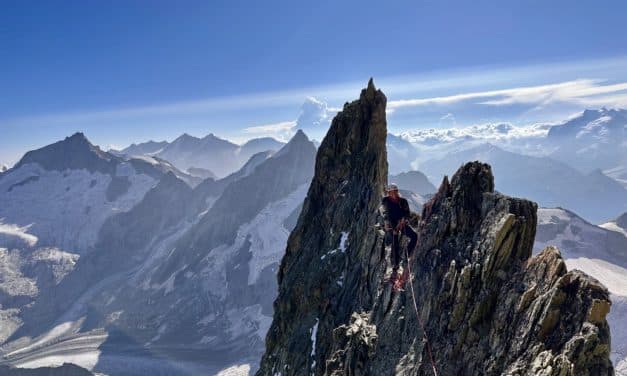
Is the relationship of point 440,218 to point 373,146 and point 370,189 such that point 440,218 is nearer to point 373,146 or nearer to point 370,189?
point 370,189

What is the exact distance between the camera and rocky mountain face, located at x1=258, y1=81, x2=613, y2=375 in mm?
16234

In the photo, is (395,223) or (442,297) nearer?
(442,297)

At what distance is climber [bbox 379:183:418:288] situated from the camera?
28491 millimetres

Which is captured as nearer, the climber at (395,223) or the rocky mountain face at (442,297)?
the rocky mountain face at (442,297)

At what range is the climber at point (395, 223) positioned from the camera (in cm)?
2849

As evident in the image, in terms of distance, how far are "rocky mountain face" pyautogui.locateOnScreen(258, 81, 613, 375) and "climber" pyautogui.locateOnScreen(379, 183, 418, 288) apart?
1.17 m

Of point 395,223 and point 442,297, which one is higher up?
point 395,223

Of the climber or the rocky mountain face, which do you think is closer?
the rocky mountain face

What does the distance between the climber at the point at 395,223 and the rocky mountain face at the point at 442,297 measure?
117 cm

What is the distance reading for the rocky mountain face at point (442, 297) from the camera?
16234 mm

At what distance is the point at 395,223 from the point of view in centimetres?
3144

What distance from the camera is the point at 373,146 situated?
45.0 m

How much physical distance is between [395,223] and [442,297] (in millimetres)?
10171

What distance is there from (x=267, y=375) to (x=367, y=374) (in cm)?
2128
